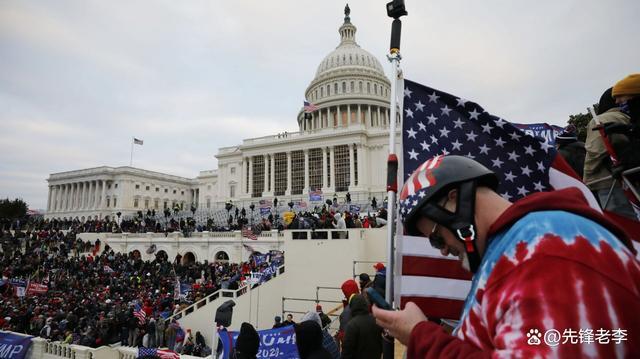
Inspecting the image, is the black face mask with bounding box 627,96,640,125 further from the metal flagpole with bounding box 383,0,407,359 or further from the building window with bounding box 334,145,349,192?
the building window with bounding box 334,145,349,192

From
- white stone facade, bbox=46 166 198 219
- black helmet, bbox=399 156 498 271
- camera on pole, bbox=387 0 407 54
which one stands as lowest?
black helmet, bbox=399 156 498 271

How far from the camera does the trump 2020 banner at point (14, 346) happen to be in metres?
12.2

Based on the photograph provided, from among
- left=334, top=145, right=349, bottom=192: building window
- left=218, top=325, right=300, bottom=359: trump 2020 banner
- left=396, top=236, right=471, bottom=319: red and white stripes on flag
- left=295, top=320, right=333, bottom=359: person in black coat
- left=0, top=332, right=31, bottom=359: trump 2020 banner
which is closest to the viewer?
left=396, top=236, right=471, bottom=319: red and white stripes on flag

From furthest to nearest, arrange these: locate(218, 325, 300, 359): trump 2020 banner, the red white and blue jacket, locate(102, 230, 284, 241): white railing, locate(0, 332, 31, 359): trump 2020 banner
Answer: locate(102, 230, 284, 241): white railing, locate(0, 332, 31, 359): trump 2020 banner, locate(218, 325, 300, 359): trump 2020 banner, the red white and blue jacket

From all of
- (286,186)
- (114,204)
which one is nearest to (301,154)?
(286,186)

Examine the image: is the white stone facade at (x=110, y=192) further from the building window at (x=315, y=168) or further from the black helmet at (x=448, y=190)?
the black helmet at (x=448, y=190)

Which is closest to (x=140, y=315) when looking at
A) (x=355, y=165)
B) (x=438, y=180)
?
(x=438, y=180)

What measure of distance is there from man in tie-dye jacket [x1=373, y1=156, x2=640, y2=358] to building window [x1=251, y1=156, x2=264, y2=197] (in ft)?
194

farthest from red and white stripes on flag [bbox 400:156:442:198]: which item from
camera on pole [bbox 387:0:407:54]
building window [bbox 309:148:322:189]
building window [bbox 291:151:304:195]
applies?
building window [bbox 291:151:304:195]

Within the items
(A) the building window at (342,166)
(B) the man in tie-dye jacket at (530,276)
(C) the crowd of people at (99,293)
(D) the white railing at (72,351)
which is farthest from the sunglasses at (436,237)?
(A) the building window at (342,166)

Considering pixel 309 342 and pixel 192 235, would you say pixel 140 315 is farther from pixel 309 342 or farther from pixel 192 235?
pixel 192 235

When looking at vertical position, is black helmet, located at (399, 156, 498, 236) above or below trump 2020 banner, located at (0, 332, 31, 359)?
above

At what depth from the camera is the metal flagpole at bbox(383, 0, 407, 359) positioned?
2.62 metres

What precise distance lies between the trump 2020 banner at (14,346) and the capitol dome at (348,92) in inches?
2290
